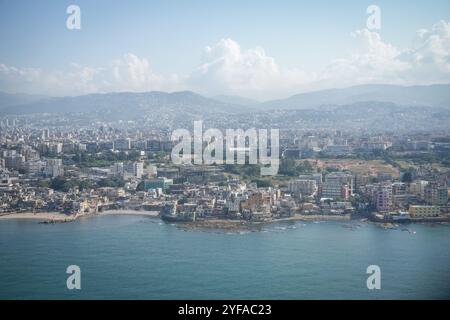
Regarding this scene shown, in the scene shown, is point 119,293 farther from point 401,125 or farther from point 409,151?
point 401,125

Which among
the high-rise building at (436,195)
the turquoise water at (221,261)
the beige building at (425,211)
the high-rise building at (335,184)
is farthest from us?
the high-rise building at (335,184)

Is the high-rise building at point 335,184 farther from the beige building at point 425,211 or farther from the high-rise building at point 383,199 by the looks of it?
the beige building at point 425,211

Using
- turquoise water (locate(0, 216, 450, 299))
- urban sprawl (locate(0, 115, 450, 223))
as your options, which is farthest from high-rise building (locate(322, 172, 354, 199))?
turquoise water (locate(0, 216, 450, 299))

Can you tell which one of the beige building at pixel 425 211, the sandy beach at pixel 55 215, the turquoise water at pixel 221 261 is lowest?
the turquoise water at pixel 221 261

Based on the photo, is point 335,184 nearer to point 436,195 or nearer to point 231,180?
point 436,195

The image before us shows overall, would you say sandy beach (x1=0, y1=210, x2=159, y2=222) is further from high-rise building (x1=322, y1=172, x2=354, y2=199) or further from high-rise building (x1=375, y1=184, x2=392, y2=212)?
high-rise building (x1=375, y1=184, x2=392, y2=212)

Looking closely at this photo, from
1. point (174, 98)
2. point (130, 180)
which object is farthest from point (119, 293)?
point (174, 98)

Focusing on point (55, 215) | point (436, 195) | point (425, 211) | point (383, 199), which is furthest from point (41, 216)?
point (436, 195)

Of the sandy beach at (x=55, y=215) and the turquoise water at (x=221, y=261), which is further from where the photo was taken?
the sandy beach at (x=55, y=215)

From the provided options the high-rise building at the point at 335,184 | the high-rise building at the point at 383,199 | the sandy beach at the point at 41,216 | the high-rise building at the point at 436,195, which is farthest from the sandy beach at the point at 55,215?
the high-rise building at the point at 436,195

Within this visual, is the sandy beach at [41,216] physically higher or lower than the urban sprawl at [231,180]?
lower
